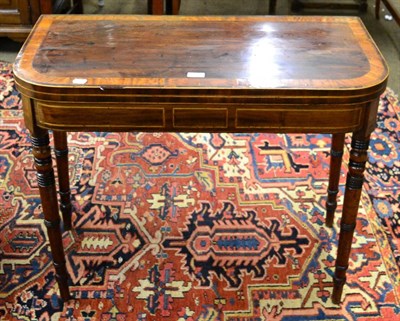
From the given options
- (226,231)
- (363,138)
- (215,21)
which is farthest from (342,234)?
(215,21)

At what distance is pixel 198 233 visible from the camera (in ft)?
7.25

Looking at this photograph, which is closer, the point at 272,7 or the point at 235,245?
the point at 235,245

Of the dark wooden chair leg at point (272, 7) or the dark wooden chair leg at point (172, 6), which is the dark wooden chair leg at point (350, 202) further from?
the dark wooden chair leg at point (272, 7)

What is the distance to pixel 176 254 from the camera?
2113 mm

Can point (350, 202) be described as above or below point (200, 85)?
below

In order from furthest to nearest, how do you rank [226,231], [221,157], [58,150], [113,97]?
[221,157]
[226,231]
[58,150]
[113,97]

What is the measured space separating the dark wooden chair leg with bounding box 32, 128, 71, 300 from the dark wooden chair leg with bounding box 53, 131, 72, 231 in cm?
31

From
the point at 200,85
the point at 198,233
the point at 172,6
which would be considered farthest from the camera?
the point at 172,6

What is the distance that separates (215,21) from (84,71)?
1.83ft

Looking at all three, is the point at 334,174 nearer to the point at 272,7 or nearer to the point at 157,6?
the point at 157,6

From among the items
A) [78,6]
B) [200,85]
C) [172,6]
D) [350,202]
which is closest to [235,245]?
[350,202]

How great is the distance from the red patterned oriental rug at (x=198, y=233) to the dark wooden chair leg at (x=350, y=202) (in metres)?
0.11

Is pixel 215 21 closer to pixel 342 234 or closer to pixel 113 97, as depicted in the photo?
pixel 113 97

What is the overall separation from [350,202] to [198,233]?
2.19 feet
